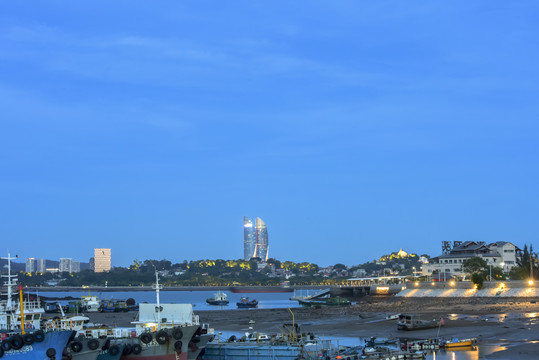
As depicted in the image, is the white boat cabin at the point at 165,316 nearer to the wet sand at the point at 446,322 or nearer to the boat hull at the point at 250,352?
the boat hull at the point at 250,352

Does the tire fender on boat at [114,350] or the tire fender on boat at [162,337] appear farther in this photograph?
the tire fender on boat at [162,337]

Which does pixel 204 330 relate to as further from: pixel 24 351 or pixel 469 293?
pixel 469 293

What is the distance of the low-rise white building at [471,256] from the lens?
6919 inches

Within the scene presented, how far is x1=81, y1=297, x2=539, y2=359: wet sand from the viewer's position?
A: 6575cm

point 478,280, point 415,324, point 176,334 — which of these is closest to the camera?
point 176,334

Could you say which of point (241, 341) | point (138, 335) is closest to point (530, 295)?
point (241, 341)

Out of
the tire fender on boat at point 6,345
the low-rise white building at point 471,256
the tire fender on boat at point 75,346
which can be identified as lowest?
the tire fender on boat at point 75,346

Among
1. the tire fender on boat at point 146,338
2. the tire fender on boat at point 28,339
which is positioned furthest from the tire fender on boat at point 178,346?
the tire fender on boat at point 28,339

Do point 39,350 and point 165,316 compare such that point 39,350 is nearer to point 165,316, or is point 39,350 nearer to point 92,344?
point 92,344

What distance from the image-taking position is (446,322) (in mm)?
80500

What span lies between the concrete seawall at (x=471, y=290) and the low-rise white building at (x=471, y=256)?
24810 millimetres

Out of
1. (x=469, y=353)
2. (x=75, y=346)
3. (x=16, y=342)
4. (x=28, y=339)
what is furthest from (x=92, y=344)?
(x=469, y=353)

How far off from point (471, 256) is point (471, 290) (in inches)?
1863

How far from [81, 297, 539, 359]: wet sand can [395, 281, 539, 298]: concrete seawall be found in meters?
5.94
